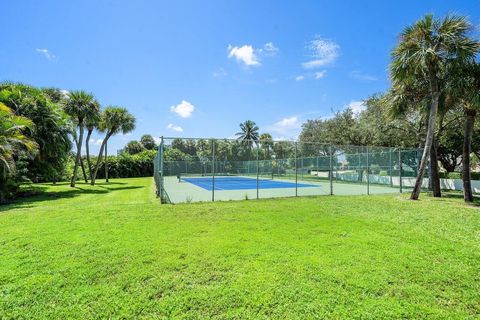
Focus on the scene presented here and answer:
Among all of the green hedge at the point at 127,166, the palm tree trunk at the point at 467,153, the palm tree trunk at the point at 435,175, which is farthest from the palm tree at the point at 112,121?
the palm tree trunk at the point at 467,153

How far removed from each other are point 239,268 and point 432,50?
33.4ft

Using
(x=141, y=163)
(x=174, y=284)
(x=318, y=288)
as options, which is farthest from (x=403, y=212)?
(x=141, y=163)

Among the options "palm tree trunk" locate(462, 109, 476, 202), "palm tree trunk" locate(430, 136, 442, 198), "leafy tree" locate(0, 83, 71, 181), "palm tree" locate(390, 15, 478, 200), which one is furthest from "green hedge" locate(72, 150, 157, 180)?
"palm tree trunk" locate(462, 109, 476, 202)

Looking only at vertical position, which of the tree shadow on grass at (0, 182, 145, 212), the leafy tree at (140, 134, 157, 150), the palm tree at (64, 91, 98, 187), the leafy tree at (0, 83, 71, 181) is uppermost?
the leafy tree at (140, 134, 157, 150)

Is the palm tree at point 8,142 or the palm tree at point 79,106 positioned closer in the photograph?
the palm tree at point 8,142

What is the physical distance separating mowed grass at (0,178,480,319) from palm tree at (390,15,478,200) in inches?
231

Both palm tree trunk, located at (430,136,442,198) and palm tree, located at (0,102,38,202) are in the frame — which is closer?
palm tree, located at (0,102,38,202)

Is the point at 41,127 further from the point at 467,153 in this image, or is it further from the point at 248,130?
the point at 248,130

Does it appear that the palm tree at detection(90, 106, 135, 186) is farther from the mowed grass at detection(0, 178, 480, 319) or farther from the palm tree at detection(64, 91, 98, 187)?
the mowed grass at detection(0, 178, 480, 319)

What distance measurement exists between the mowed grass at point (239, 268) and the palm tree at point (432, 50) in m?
5.87

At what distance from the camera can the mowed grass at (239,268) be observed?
2754mm

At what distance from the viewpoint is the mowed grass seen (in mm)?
2754

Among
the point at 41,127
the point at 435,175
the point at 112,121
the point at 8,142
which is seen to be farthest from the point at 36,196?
the point at 435,175

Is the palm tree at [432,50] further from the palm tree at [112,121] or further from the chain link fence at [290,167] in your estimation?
the palm tree at [112,121]
